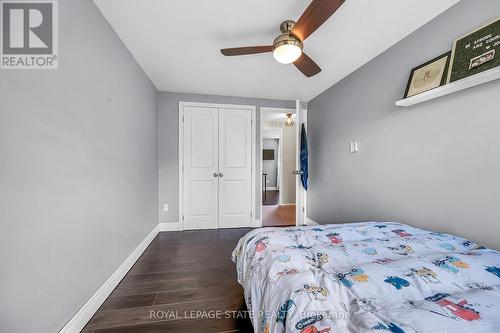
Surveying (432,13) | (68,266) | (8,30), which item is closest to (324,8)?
(432,13)

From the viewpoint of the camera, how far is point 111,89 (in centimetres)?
175

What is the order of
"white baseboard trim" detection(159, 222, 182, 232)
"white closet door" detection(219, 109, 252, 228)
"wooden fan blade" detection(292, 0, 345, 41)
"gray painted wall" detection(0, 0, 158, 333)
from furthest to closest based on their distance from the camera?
1. "white closet door" detection(219, 109, 252, 228)
2. "white baseboard trim" detection(159, 222, 182, 232)
3. "wooden fan blade" detection(292, 0, 345, 41)
4. "gray painted wall" detection(0, 0, 158, 333)

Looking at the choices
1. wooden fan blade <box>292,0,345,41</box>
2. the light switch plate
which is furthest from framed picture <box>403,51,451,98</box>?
wooden fan blade <box>292,0,345,41</box>

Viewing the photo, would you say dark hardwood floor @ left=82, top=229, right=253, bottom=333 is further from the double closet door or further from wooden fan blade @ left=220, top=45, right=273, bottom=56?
wooden fan blade @ left=220, top=45, right=273, bottom=56

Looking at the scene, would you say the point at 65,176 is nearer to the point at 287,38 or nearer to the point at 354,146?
the point at 287,38

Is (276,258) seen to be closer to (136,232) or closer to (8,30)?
(8,30)

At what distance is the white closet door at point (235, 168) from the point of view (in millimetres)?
3562

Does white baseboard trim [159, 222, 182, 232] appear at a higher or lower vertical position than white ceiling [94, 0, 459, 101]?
lower

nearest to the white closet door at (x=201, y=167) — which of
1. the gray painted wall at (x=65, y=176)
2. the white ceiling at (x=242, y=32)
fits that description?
the white ceiling at (x=242, y=32)

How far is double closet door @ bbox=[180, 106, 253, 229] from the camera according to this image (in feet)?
11.3

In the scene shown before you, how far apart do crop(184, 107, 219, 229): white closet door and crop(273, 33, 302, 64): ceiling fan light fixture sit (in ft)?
6.87

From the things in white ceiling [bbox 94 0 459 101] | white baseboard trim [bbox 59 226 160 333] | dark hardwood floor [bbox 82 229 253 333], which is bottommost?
dark hardwood floor [bbox 82 229 253 333]

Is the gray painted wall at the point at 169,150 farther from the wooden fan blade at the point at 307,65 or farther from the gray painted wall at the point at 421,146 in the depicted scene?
the gray painted wall at the point at 421,146

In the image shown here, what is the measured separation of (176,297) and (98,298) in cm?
57
